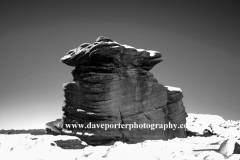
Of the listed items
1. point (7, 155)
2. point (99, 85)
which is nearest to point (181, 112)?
point (99, 85)

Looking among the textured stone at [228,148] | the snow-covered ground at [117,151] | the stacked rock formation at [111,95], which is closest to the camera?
the textured stone at [228,148]

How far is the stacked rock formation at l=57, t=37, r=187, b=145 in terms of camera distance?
25969 mm

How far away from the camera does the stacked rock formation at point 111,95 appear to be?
1022 inches

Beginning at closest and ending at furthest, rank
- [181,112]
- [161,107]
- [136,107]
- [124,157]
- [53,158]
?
[124,157]
[53,158]
[136,107]
[161,107]
[181,112]

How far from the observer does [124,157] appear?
12.1m

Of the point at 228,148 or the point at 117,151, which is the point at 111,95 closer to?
the point at 117,151

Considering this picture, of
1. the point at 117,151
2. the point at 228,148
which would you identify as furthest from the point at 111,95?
the point at 228,148

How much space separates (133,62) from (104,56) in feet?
16.6

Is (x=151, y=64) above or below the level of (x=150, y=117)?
above

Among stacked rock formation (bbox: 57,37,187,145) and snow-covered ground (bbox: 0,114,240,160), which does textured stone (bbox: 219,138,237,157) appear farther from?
stacked rock formation (bbox: 57,37,187,145)

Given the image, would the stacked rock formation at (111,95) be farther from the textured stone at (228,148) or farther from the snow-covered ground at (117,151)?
the textured stone at (228,148)

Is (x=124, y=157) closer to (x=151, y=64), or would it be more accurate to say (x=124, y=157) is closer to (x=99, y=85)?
(x=99, y=85)

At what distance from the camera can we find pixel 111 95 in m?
26.3

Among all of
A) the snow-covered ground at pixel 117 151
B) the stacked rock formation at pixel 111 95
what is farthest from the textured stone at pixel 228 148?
the stacked rock formation at pixel 111 95
